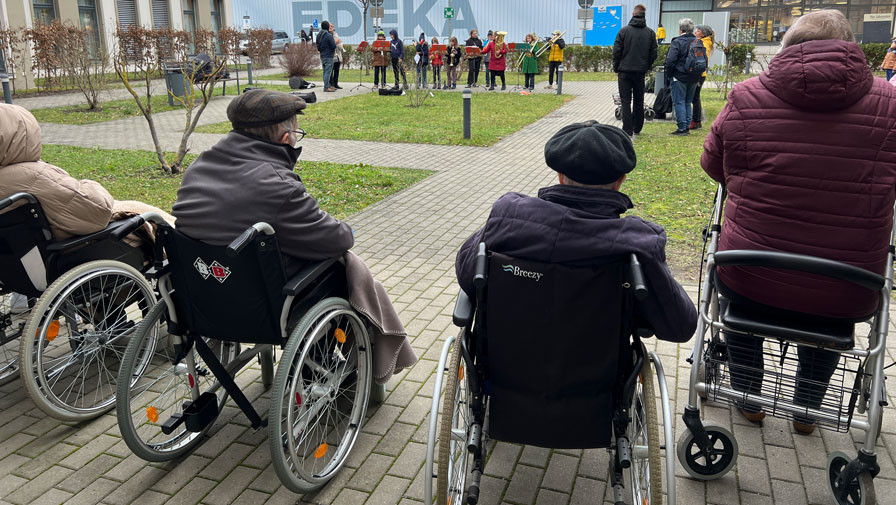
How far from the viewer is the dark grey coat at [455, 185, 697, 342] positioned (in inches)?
93.8

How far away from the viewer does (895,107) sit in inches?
110

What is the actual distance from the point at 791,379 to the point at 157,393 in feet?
10.1

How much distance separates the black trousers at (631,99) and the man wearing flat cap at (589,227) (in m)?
9.93

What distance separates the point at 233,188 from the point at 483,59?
21.3 metres

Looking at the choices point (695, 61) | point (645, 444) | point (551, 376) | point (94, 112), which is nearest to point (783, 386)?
point (645, 444)

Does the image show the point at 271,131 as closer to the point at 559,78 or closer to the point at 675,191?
the point at 675,191

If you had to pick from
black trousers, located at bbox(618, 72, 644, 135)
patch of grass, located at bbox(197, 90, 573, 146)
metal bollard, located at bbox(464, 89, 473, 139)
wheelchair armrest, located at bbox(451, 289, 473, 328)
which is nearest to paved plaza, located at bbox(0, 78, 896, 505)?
wheelchair armrest, located at bbox(451, 289, 473, 328)

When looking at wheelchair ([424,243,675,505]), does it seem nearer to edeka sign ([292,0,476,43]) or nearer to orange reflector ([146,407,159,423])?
orange reflector ([146,407,159,423])

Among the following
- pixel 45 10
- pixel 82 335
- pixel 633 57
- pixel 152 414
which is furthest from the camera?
pixel 45 10

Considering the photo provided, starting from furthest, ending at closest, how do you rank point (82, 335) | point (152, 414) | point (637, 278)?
point (82, 335) → point (152, 414) → point (637, 278)

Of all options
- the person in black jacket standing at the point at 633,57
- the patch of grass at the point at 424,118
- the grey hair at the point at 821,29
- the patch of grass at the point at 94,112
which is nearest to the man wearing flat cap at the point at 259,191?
the grey hair at the point at 821,29

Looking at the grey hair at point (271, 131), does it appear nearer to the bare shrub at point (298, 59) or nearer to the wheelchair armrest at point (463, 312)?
the wheelchair armrest at point (463, 312)

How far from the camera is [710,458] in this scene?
Answer: 10.2ft

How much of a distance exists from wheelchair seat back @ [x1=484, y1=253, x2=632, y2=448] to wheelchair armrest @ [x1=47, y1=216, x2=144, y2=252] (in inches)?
85.7
